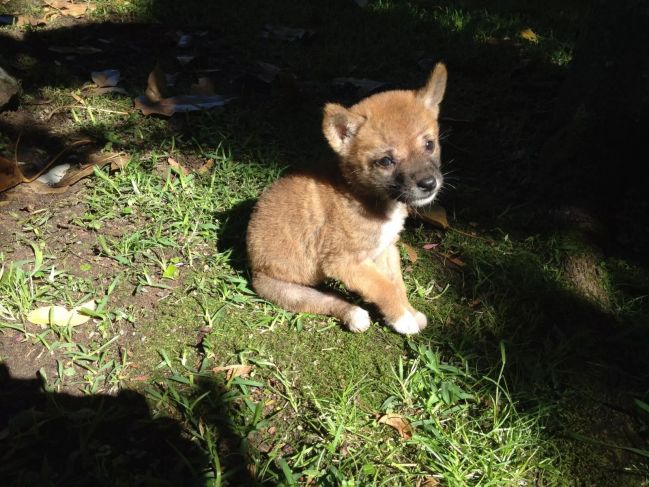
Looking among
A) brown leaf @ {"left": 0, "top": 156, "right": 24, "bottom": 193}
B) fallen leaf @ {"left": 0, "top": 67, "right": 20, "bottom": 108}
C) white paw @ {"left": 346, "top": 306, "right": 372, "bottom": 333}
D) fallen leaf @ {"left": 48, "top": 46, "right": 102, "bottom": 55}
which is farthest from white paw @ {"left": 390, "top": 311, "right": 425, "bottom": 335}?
fallen leaf @ {"left": 48, "top": 46, "right": 102, "bottom": 55}

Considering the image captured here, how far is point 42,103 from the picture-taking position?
5.20 metres

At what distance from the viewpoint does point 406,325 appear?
3.38 meters

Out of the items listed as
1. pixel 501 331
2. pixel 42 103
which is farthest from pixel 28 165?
pixel 501 331

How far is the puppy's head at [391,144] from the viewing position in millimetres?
3137

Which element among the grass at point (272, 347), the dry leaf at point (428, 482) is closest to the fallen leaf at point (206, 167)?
the grass at point (272, 347)

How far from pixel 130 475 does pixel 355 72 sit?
4.68 meters

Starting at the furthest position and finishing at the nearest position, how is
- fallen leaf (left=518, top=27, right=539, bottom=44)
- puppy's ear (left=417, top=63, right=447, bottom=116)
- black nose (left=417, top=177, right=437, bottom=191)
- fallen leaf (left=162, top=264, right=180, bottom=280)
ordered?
fallen leaf (left=518, top=27, right=539, bottom=44)
fallen leaf (left=162, top=264, right=180, bottom=280)
puppy's ear (left=417, top=63, right=447, bottom=116)
black nose (left=417, top=177, right=437, bottom=191)

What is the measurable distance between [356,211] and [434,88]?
95 centimetres

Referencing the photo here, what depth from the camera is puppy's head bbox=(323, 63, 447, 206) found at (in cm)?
314

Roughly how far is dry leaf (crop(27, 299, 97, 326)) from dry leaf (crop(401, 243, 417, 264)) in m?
2.31

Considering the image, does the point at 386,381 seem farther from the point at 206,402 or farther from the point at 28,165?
the point at 28,165

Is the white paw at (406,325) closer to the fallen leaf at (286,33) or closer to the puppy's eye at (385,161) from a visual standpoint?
the puppy's eye at (385,161)

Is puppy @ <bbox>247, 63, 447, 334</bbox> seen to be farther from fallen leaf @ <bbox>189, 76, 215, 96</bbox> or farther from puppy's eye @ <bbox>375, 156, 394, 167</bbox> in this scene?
fallen leaf @ <bbox>189, 76, 215, 96</bbox>

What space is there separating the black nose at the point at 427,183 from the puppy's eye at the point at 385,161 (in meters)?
0.23
